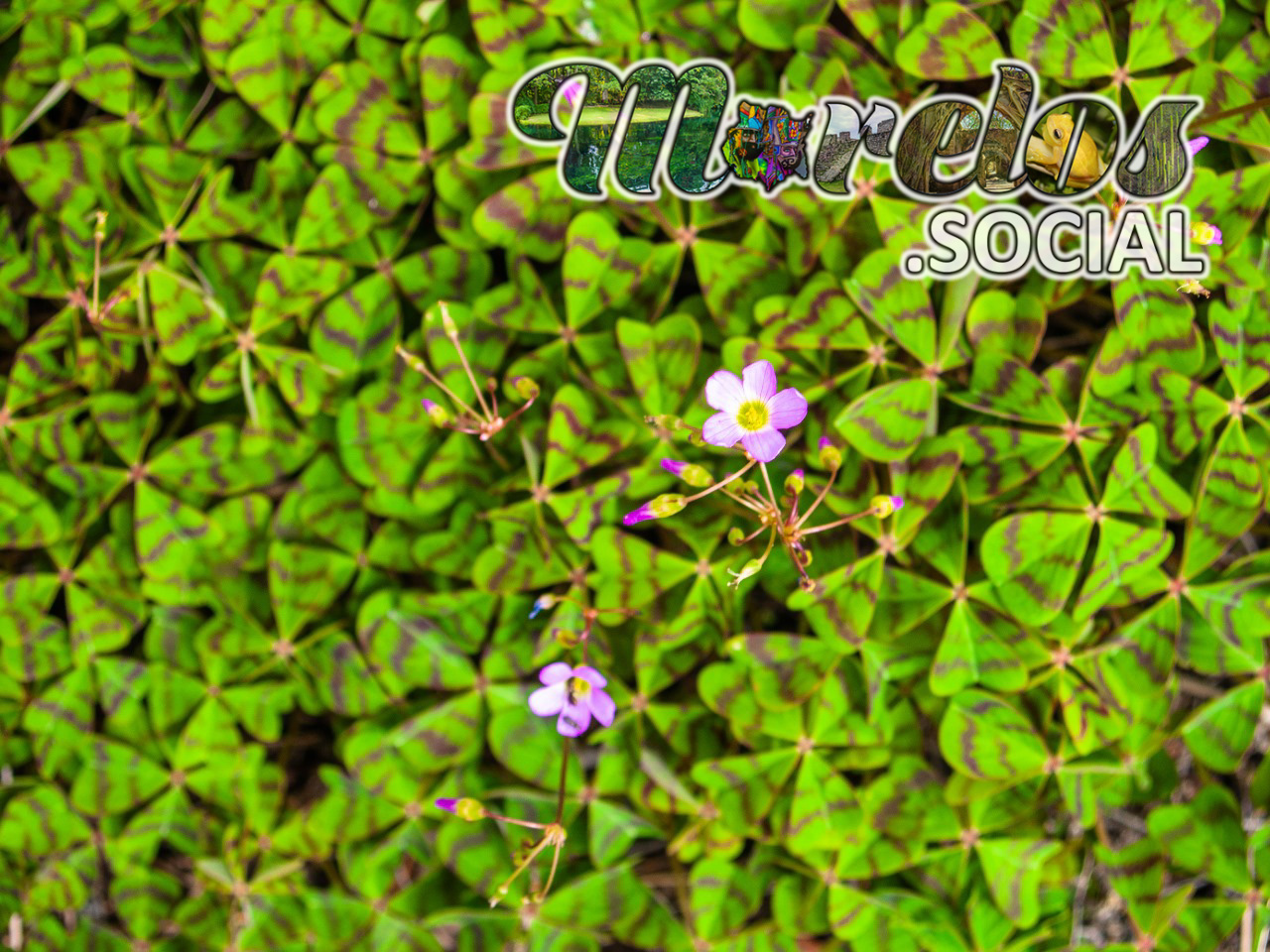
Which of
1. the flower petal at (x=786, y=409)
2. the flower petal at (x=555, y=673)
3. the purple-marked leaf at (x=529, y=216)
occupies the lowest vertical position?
the flower petal at (x=555, y=673)

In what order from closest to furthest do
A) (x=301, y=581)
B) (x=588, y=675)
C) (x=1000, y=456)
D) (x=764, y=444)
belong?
(x=764, y=444), (x=588, y=675), (x=1000, y=456), (x=301, y=581)

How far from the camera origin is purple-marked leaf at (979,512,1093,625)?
1076 mm

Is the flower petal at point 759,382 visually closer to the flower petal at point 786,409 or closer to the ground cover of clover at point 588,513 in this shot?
the flower petal at point 786,409

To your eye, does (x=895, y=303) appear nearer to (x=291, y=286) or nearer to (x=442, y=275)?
(x=442, y=275)

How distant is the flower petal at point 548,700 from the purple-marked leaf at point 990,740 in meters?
0.49

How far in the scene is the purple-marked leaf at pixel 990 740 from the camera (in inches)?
43.8

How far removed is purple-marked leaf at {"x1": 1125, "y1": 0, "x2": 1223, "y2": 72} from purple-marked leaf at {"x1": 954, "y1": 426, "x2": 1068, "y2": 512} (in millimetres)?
461

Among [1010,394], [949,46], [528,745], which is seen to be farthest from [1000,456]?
[528,745]

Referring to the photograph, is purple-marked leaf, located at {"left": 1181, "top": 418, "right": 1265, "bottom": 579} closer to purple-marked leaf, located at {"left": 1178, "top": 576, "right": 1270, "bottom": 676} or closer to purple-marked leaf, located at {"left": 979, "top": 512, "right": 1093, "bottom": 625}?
purple-marked leaf, located at {"left": 1178, "top": 576, "right": 1270, "bottom": 676}

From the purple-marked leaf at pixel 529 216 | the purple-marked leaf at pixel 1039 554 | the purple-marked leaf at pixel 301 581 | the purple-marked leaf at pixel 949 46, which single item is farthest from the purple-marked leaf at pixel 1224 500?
the purple-marked leaf at pixel 301 581

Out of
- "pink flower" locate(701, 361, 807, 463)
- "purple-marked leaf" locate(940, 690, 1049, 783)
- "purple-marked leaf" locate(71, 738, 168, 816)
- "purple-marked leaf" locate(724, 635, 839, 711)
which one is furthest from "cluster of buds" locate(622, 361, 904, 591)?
"purple-marked leaf" locate(71, 738, 168, 816)

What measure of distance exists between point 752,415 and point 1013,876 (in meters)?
0.74

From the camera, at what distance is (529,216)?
1.13 metres

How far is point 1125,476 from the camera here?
1071 mm
